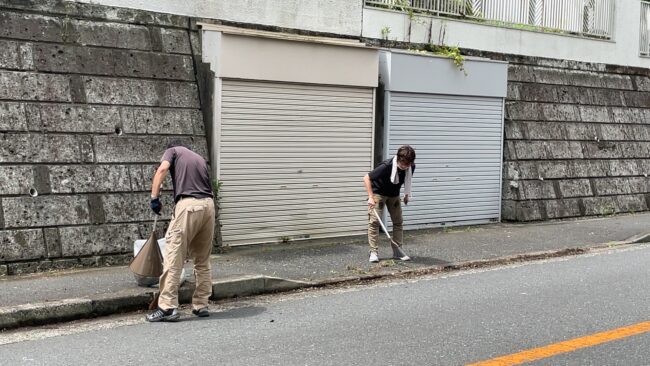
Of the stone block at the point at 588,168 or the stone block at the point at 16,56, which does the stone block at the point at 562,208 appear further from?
the stone block at the point at 16,56

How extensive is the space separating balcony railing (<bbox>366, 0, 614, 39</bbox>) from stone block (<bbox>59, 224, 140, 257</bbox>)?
6.25 m

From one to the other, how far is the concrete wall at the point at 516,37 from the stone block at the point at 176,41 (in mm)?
3513

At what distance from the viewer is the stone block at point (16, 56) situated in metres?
9.17

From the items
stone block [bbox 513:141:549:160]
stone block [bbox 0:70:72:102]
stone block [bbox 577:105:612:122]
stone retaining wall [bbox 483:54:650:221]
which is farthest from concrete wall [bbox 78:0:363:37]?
stone block [bbox 577:105:612:122]

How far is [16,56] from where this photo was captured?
9.27m

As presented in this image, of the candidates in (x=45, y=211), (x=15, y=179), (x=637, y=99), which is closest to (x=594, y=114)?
(x=637, y=99)

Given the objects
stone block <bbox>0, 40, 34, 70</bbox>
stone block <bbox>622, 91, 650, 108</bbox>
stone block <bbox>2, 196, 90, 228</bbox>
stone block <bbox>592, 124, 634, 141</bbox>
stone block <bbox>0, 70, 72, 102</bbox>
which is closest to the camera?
stone block <bbox>2, 196, 90, 228</bbox>

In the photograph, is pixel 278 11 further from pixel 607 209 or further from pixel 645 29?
pixel 645 29

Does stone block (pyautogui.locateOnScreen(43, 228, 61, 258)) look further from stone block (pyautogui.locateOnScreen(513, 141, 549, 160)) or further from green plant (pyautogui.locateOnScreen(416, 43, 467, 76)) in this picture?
stone block (pyautogui.locateOnScreen(513, 141, 549, 160))

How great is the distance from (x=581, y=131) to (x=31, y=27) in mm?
11048

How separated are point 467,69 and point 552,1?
398cm

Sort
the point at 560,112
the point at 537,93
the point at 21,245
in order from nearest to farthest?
the point at 21,245, the point at 537,93, the point at 560,112

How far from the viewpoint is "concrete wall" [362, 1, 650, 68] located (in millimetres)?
13359

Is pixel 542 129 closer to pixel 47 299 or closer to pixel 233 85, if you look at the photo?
pixel 233 85
